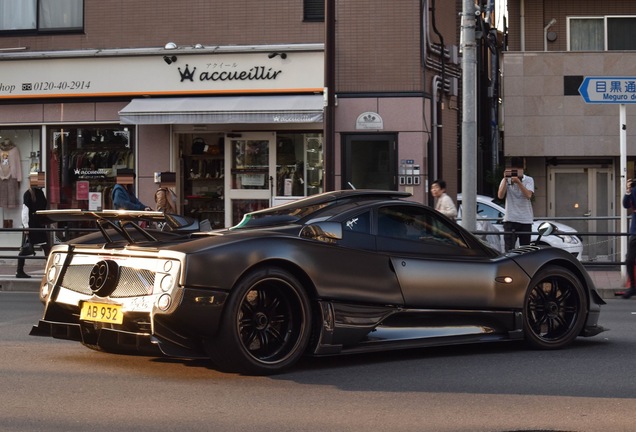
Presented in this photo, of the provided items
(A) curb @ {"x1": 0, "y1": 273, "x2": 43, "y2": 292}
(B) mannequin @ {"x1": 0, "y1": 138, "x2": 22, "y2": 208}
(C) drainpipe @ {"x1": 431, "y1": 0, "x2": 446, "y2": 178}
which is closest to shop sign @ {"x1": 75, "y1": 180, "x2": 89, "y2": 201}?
(B) mannequin @ {"x1": 0, "y1": 138, "x2": 22, "y2": 208}

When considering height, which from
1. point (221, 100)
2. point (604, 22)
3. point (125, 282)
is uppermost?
point (604, 22)

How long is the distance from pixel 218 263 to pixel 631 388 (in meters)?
2.98

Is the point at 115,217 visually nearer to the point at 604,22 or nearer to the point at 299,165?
the point at 299,165

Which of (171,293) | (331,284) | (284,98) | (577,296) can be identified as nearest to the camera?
(171,293)

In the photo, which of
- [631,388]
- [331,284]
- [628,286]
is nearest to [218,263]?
[331,284]

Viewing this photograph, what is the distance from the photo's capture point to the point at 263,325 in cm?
762

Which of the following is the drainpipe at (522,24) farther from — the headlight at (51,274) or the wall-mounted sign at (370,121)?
the headlight at (51,274)

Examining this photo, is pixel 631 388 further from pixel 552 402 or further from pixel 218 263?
pixel 218 263

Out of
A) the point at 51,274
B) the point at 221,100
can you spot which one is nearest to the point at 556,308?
the point at 51,274

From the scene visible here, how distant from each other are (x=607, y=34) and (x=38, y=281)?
16.8 metres

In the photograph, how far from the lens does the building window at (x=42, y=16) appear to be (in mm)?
22047

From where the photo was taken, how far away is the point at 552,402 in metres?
6.85

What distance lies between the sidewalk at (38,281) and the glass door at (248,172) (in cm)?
407

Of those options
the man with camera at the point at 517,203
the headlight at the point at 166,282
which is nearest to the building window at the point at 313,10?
the man with camera at the point at 517,203
